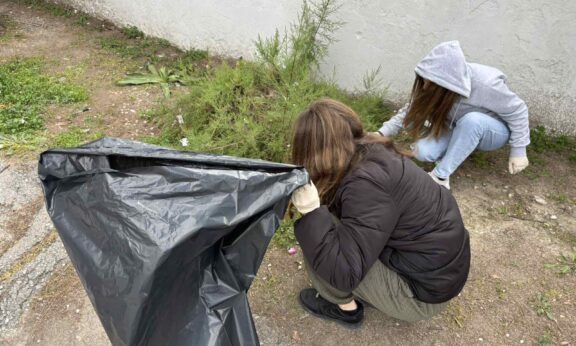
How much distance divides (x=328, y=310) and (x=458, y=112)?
137 cm

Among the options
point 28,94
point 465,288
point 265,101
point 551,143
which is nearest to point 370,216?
point 465,288

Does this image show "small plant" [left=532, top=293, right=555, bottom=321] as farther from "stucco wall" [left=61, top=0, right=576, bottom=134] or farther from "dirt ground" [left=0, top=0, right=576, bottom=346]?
"stucco wall" [left=61, top=0, right=576, bottom=134]

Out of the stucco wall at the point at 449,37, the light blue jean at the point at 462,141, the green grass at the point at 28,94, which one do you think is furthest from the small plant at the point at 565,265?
the green grass at the point at 28,94

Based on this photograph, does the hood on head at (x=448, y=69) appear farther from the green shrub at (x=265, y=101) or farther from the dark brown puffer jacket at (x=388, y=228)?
the dark brown puffer jacket at (x=388, y=228)

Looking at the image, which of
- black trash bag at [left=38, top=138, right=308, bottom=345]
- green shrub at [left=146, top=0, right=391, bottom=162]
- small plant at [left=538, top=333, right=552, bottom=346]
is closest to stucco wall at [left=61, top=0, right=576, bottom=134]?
green shrub at [left=146, top=0, right=391, bottom=162]

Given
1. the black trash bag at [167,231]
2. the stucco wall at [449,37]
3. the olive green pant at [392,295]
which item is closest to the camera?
the black trash bag at [167,231]

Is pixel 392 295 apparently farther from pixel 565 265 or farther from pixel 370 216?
pixel 565 265

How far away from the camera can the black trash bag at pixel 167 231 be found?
141 centimetres

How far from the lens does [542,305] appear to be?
7.51ft

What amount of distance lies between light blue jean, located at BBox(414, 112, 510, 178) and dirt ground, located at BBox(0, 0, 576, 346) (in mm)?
295

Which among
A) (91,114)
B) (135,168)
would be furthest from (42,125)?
(135,168)

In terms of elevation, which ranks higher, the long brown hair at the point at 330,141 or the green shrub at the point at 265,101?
the long brown hair at the point at 330,141

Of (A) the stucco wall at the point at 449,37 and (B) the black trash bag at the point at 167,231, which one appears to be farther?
(A) the stucco wall at the point at 449,37

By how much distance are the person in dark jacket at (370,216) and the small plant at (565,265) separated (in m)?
0.94
